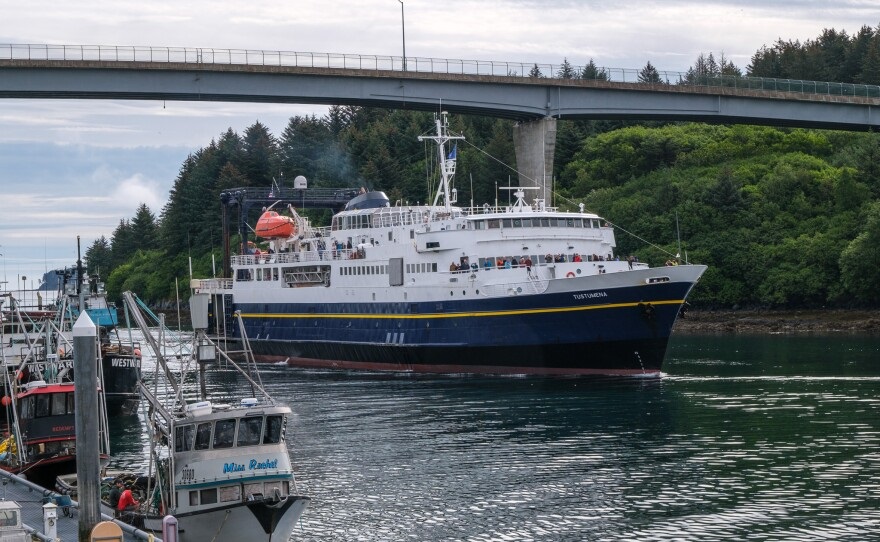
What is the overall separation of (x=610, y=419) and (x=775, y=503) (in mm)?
14564

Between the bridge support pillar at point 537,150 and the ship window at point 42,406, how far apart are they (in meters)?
50.5

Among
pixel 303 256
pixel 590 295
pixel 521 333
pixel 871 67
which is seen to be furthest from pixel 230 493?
pixel 871 67

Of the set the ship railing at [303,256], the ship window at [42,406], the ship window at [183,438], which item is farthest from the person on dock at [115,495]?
the ship railing at [303,256]

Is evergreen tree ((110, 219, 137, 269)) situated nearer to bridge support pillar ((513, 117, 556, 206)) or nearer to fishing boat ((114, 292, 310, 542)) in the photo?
bridge support pillar ((513, 117, 556, 206))

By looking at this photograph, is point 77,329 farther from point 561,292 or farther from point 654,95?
point 654,95

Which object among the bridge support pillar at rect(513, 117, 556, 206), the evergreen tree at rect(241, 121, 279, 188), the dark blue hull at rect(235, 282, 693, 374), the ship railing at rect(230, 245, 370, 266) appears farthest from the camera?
the evergreen tree at rect(241, 121, 279, 188)

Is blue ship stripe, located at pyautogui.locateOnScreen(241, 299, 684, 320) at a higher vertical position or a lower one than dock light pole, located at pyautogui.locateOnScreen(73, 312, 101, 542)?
higher

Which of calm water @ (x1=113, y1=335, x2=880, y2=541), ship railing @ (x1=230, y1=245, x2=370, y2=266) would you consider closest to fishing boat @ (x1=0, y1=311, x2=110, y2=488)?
calm water @ (x1=113, y1=335, x2=880, y2=541)

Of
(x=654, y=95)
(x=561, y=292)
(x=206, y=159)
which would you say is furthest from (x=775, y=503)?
(x=206, y=159)

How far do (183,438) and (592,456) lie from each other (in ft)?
48.5

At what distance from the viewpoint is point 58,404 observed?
120 feet

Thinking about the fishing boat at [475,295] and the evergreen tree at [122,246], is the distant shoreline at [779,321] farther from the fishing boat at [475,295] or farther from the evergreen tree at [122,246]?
the evergreen tree at [122,246]

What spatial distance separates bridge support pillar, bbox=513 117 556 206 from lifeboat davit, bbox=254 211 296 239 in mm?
16199

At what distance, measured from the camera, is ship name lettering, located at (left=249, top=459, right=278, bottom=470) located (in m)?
26.0
